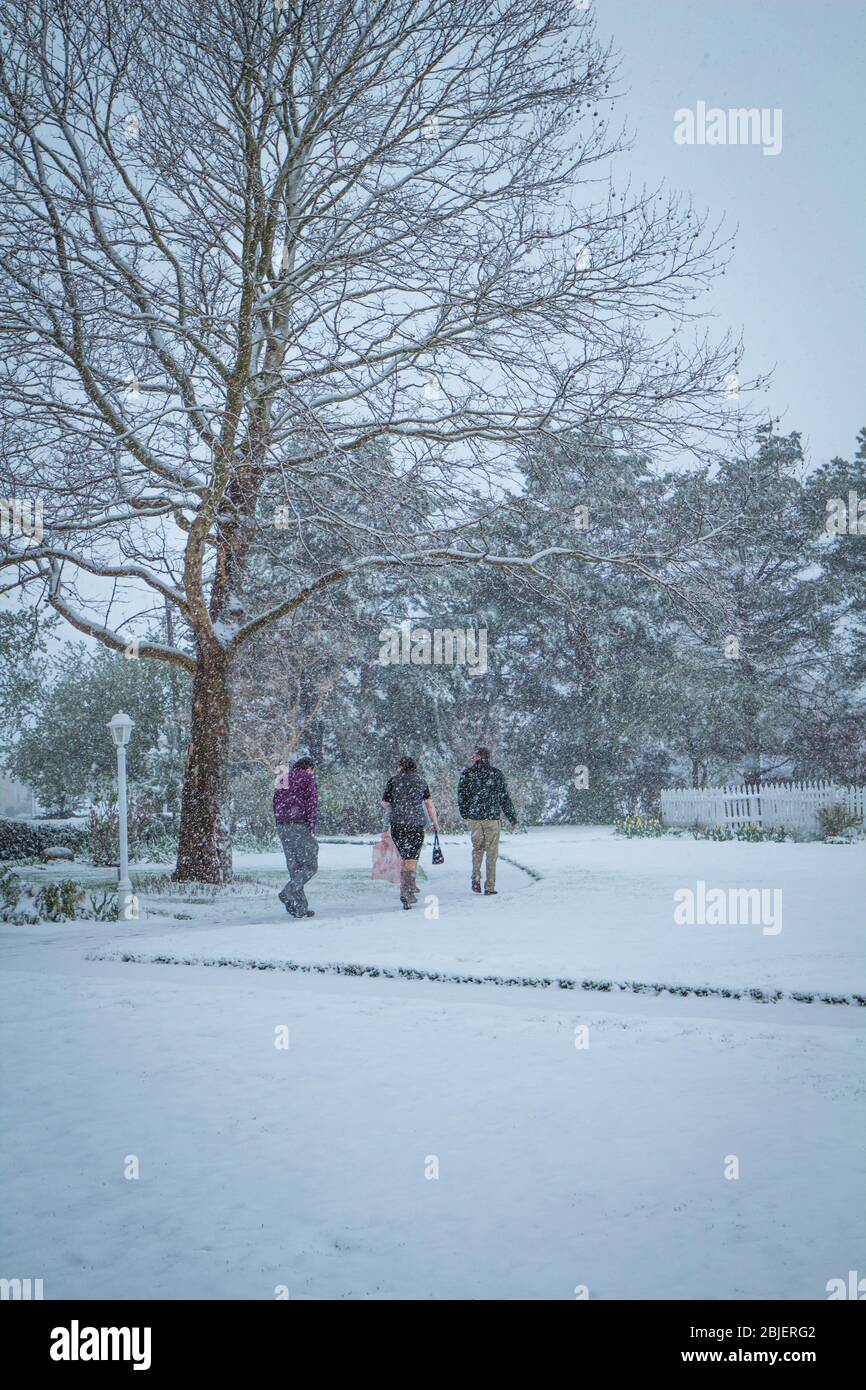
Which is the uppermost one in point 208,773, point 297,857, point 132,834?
point 208,773

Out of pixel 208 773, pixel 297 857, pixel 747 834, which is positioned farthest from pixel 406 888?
pixel 747 834

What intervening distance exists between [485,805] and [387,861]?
170 centimetres

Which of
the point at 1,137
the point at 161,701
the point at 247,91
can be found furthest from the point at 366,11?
the point at 161,701

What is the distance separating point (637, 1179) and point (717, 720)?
114 ft

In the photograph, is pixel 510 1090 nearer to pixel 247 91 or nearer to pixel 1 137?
pixel 247 91

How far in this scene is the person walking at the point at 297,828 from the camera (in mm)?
14445

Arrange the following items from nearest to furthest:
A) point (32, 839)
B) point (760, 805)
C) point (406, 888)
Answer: point (406, 888) < point (32, 839) < point (760, 805)

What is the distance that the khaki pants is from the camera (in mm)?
16198

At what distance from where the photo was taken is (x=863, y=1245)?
4129mm

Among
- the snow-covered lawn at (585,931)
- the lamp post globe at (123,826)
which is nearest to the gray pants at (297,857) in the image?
the snow-covered lawn at (585,931)

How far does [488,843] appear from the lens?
16.4 metres

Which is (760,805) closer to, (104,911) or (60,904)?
(104,911)

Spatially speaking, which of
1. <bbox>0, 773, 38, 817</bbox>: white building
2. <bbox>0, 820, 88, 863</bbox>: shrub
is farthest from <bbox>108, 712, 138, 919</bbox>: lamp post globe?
<bbox>0, 773, 38, 817</bbox>: white building
